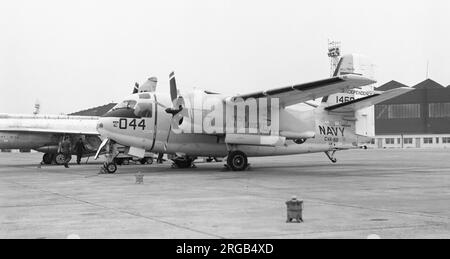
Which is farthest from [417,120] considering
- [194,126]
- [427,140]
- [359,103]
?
[194,126]

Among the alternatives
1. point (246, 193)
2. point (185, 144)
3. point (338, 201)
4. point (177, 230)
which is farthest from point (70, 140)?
point (177, 230)

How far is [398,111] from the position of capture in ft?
361

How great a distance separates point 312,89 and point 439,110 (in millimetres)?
94011

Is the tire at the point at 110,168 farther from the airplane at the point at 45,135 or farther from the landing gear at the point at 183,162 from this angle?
the airplane at the point at 45,135

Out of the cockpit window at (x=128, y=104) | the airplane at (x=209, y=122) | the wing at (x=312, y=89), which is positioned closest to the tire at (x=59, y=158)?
the airplane at (x=209, y=122)

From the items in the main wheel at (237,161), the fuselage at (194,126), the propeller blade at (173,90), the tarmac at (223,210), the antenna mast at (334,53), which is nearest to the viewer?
the tarmac at (223,210)

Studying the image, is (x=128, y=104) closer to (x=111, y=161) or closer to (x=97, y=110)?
(x=111, y=161)

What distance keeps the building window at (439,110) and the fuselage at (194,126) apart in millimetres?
90319

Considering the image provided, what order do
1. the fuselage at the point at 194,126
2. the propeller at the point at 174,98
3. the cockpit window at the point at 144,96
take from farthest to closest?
the cockpit window at the point at 144,96 < the fuselage at the point at 194,126 < the propeller at the point at 174,98

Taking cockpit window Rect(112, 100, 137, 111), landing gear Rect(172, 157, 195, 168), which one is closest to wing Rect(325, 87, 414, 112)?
landing gear Rect(172, 157, 195, 168)

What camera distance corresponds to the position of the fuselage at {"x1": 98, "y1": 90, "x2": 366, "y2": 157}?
77.6ft

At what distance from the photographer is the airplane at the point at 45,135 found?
35.6m

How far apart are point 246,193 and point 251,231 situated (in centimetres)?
611
